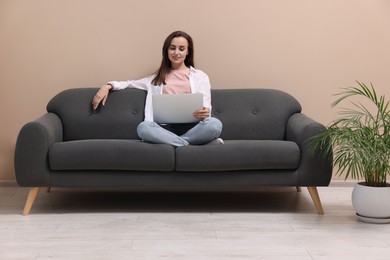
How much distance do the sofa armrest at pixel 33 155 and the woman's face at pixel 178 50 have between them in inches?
41.7

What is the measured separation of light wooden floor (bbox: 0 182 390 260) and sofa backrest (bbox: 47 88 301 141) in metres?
0.47

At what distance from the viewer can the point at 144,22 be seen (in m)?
4.50

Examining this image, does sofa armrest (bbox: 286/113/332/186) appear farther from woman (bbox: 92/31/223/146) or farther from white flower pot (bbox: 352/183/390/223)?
woman (bbox: 92/31/223/146)

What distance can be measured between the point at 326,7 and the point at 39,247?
2818 mm

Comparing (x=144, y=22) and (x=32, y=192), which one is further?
(x=144, y=22)

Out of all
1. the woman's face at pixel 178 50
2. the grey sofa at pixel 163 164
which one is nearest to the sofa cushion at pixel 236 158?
the grey sofa at pixel 163 164

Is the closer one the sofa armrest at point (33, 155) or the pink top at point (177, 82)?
the sofa armrest at point (33, 155)

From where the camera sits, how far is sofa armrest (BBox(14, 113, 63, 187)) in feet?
11.8

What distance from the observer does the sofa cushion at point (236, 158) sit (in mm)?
3605

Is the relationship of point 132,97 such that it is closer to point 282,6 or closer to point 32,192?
point 32,192


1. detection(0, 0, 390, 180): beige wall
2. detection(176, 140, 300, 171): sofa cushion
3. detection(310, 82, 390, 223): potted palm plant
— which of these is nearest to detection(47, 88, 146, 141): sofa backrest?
detection(0, 0, 390, 180): beige wall

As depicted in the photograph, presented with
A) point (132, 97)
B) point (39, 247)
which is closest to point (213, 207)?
point (132, 97)

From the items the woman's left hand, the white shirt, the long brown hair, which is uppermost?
the long brown hair

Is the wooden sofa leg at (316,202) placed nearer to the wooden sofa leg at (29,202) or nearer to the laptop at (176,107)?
the laptop at (176,107)
